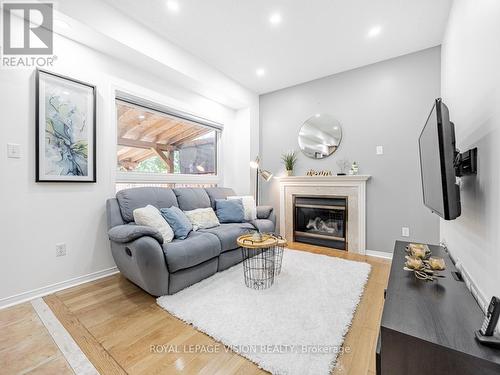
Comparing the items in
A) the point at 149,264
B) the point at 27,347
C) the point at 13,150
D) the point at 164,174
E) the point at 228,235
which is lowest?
the point at 27,347

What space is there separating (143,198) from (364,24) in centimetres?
317

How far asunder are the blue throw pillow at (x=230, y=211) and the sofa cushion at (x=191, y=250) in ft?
2.63

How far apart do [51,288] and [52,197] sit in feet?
2.85

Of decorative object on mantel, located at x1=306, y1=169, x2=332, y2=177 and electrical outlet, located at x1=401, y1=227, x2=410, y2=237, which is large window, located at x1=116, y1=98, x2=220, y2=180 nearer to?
decorative object on mantel, located at x1=306, y1=169, x2=332, y2=177

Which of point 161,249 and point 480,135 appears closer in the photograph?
point 480,135

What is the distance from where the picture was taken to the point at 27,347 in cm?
143

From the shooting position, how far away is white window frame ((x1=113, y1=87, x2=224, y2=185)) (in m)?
2.75

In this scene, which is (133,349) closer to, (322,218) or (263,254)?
(263,254)

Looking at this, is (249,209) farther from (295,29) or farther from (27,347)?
(27,347)

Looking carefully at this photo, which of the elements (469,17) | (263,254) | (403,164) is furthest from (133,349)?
(403,164)

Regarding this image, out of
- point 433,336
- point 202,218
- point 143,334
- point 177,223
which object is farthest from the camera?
point 202,218

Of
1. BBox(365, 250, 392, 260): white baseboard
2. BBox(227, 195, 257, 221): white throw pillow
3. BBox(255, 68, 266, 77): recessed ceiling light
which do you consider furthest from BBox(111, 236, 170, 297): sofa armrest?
BBox(255, 68, 266, 77): recessed ceiling light

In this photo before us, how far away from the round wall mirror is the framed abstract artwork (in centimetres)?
302

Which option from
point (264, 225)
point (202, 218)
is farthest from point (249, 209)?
point (202, 218)
